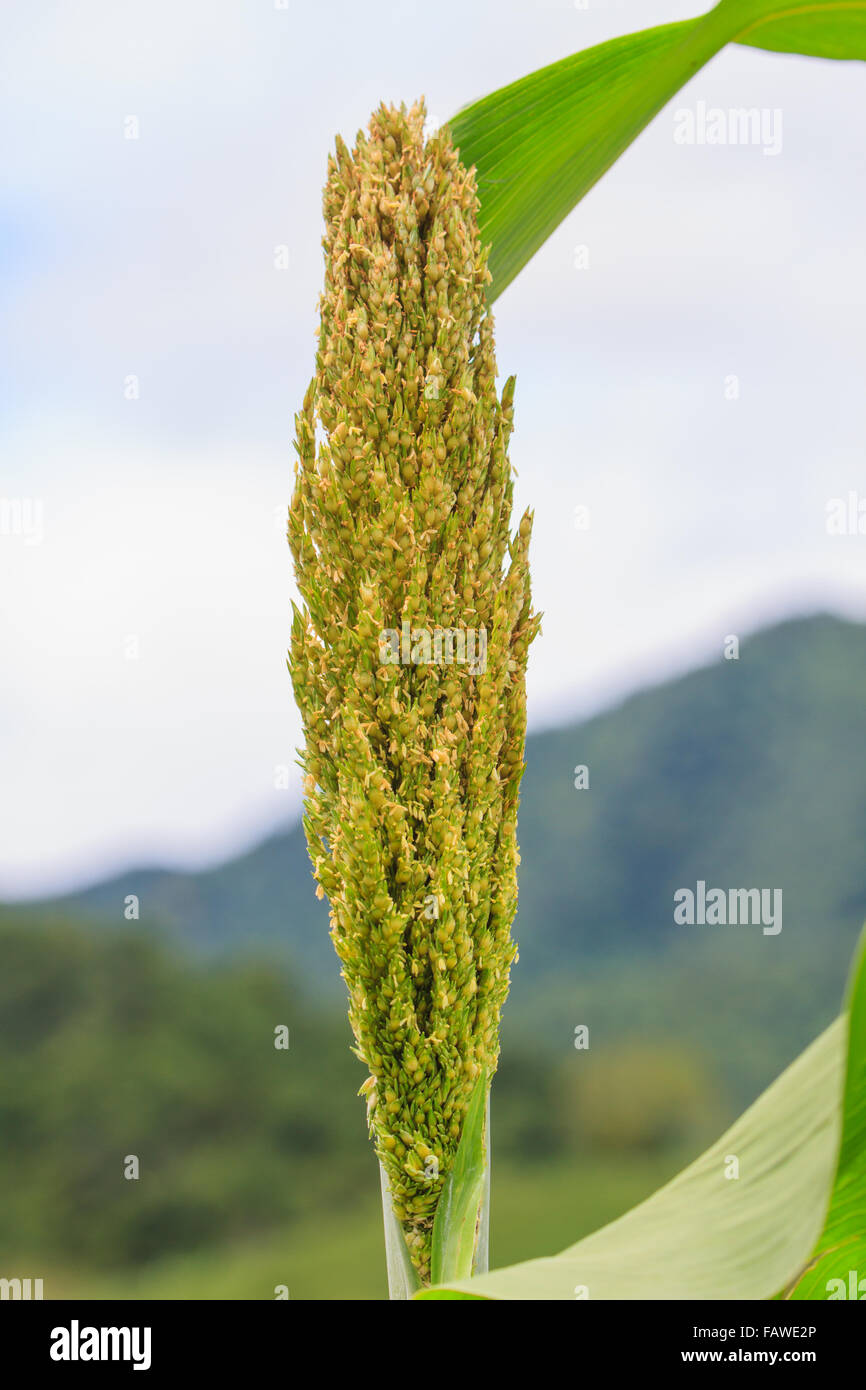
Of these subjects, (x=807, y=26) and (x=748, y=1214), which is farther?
(x=807, y=26)

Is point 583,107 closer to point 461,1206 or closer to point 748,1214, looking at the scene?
point 748,1214

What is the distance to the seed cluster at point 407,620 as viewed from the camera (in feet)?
7.91

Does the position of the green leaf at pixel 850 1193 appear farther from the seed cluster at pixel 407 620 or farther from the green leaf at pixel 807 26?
the green leaf at pixel 807 26

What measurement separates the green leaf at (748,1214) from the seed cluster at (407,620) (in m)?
0.70

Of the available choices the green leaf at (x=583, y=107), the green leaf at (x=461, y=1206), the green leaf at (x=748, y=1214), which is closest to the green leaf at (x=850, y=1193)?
the green leaf at (x=748, y=1214)

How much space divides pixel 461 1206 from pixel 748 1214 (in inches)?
48.4

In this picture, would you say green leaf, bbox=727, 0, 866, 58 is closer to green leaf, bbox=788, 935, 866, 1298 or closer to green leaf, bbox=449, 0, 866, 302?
green leaf, bbox=449, 0, 866, 302

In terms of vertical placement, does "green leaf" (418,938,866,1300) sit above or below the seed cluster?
below

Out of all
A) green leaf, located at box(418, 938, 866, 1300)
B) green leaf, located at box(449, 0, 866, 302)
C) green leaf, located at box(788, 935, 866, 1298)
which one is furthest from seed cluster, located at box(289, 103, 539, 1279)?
green leaf, located at box(788, 935, 866, 1298)

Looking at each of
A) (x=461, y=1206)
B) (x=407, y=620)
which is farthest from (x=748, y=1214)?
(x=407, y=620)

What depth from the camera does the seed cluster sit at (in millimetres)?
2412

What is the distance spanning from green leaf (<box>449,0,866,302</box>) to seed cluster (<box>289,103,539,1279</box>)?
25cm

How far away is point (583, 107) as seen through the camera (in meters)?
2.66
